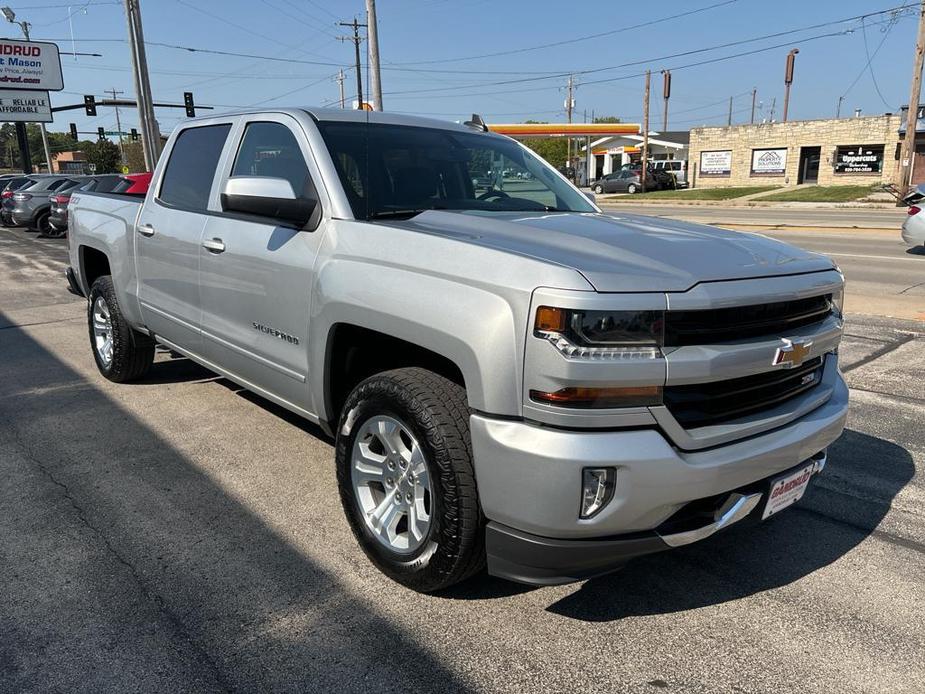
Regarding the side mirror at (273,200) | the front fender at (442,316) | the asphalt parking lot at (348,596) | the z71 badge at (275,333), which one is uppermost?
the side mirror at (273,200)

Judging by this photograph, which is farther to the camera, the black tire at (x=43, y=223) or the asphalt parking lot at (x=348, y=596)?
the black tire at (x=43, y=223)

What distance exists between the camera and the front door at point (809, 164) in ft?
144

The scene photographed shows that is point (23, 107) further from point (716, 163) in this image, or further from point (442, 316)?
point (442, 316)

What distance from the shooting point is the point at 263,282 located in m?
3.68

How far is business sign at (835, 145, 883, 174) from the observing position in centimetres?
4069

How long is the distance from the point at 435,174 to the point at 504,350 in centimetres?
183

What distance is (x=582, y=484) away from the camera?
7.59 ft

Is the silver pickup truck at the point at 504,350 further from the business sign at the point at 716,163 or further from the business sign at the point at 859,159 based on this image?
the business sign at the point at 716,163

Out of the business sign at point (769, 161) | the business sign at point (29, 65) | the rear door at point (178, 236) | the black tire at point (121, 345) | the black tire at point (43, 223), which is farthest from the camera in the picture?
the business sign at point (769, 161)

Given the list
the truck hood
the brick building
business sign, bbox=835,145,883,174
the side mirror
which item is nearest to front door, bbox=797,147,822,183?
the brick building

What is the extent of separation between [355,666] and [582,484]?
104 centimetres

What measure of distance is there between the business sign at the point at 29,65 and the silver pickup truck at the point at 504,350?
1750 inches

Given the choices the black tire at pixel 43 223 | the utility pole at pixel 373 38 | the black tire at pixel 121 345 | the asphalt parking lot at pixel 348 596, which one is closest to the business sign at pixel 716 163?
the utility pole at pixel 373 38

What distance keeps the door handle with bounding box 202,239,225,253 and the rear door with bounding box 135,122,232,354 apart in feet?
0.40
